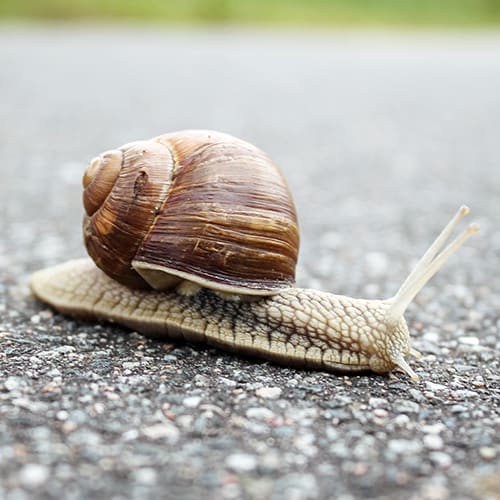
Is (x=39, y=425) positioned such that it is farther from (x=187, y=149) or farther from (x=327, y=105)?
(x=327, y=105)

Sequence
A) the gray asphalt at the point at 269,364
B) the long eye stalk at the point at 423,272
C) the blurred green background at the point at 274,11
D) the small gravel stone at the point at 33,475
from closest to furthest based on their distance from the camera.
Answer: the small gravel stone at the point at 33,475 → the gray asphalt at the point at 269,364 → the long eye stalk at the point at 423,272 → the blurred green background at the point at 274,11

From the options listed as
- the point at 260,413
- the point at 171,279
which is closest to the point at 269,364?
the point at 260,413

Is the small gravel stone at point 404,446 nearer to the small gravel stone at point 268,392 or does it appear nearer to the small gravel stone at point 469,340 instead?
the small gravel stone at point 268,392

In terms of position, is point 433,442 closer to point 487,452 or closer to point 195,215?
point 487,452

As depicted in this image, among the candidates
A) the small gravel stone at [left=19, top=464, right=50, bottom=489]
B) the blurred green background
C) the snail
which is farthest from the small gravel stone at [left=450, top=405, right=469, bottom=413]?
the blurred green background

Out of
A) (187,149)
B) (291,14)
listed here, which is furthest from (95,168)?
(291,14)

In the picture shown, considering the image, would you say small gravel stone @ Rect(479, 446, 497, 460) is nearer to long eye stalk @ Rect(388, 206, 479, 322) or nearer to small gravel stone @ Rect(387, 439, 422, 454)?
small gravel stone @ Rect(387, 439, 422, 454)

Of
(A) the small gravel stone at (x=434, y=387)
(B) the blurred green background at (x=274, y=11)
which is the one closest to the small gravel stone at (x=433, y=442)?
(A) the small gravel stone at (x=434, y=387)
